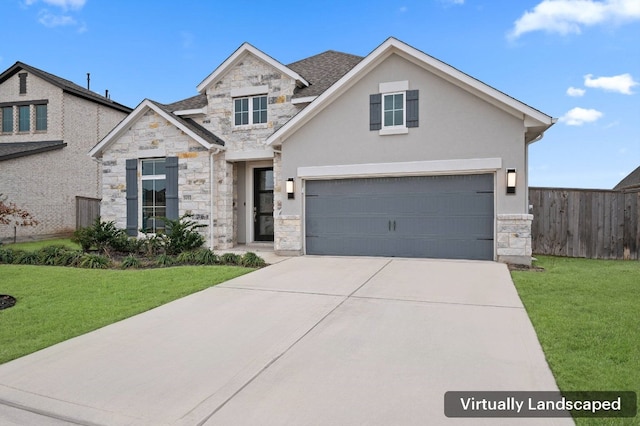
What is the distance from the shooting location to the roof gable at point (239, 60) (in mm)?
12031

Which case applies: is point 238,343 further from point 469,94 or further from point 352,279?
point 469,94

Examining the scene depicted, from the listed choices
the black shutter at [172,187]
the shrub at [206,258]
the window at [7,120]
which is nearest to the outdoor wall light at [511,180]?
the shrub at [206,258]

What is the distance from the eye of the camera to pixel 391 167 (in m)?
9.82

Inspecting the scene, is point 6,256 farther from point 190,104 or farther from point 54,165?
point 54,165

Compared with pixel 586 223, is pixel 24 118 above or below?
above

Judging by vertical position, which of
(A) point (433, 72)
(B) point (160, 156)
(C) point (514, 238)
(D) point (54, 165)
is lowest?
(C) point (514, 238)

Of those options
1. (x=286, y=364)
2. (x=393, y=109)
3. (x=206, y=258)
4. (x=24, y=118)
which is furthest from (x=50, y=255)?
(x=24, y=118)

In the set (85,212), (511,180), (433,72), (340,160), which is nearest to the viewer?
(511,180)

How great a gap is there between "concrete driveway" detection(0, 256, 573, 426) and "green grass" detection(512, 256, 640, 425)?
8.2 inches

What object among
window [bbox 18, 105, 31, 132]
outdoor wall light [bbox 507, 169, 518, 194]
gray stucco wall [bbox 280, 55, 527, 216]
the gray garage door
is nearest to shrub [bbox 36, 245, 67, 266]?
gray stucco wall [bbox 280, 55, 527, 216]

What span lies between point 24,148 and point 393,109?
55.7 feet

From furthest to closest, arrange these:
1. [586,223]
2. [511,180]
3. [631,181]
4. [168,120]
Answer: 1. [631,181]
2. [168,120]
3. [586,223]
4. [511,180]

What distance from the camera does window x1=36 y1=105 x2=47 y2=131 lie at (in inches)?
726

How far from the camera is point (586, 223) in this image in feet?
34.3
